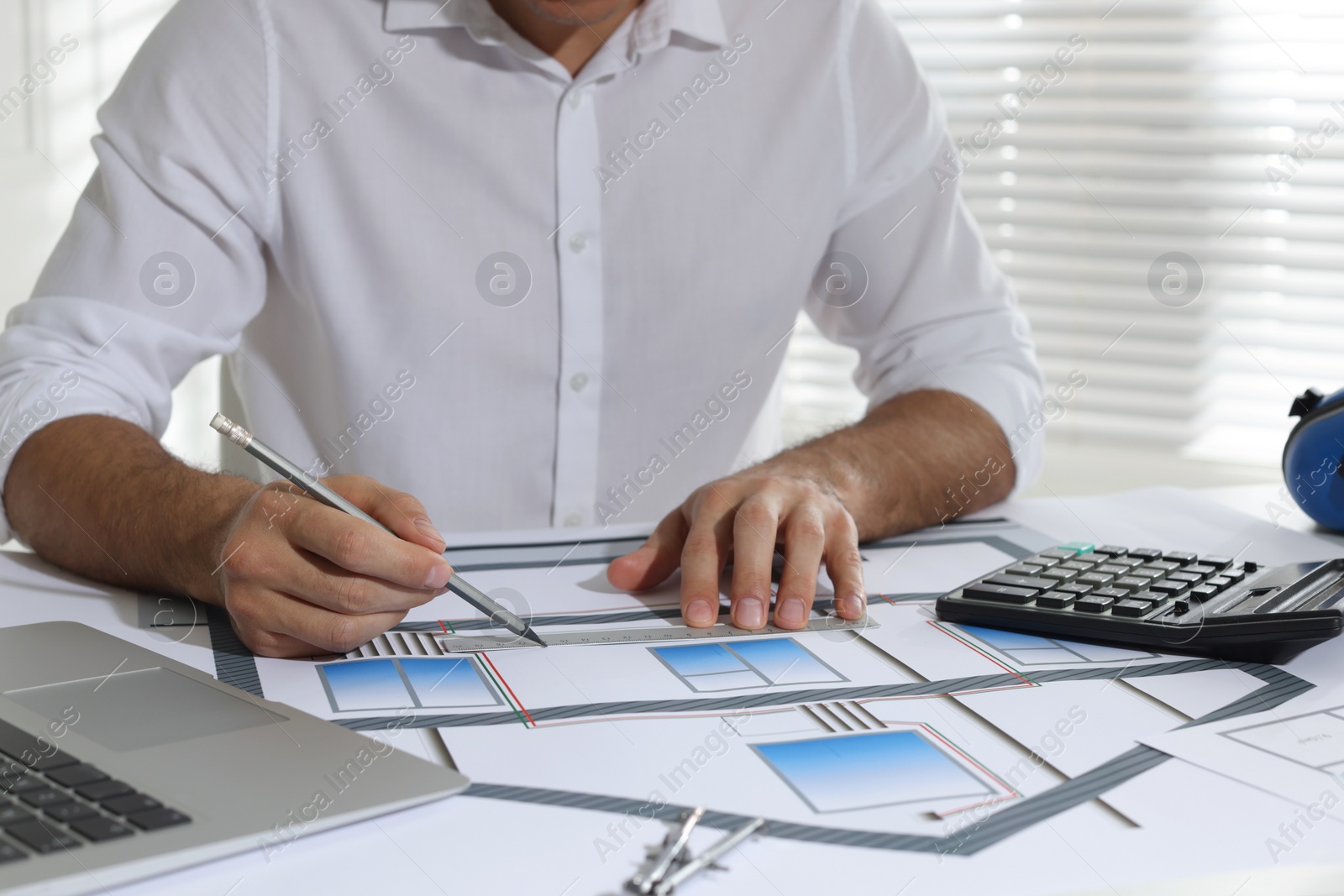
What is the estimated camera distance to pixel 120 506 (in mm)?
861

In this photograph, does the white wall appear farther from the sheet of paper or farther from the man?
the sheet of paper

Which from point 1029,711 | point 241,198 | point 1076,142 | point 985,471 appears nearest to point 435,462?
point 241,198

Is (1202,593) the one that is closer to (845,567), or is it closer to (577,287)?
(845,567)

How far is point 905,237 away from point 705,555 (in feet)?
2.21

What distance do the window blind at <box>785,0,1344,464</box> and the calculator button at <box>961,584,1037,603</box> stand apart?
47.1 inches

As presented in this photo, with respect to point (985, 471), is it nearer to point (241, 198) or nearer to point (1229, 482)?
point (241, 198)

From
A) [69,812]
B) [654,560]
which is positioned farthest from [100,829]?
[654,560]

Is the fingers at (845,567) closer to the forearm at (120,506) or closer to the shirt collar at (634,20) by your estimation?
the forearm at (120,506)

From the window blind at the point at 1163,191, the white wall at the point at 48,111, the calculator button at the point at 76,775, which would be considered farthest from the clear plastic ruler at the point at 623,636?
the white wall at the point at 48,111

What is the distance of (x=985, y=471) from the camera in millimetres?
1119

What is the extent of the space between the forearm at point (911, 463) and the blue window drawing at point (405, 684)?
15.2 inches

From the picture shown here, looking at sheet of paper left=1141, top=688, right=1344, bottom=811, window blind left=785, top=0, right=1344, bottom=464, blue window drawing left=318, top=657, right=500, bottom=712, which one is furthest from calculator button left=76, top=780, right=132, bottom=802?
window blind left=785, top=0, right=1344, bottom=464

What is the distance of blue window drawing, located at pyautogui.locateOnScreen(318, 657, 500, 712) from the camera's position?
24.6 inches

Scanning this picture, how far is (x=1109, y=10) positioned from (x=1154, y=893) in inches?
75.9
